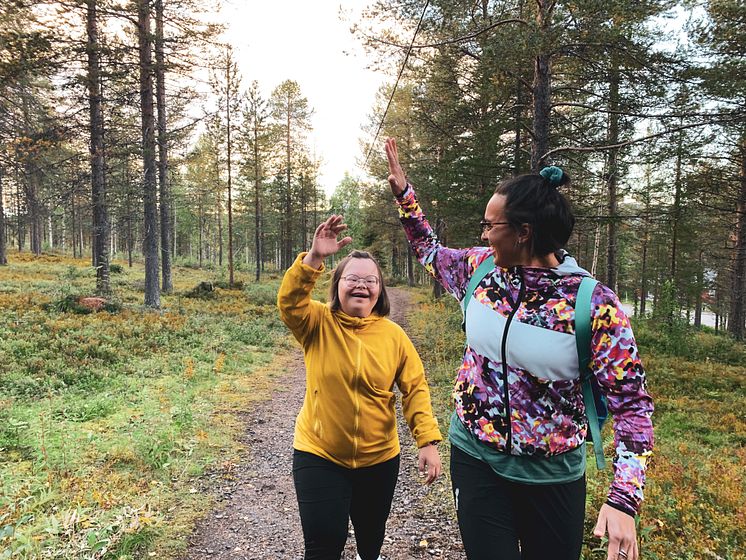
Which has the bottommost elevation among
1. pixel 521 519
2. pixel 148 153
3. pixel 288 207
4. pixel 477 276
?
pixel 521 519

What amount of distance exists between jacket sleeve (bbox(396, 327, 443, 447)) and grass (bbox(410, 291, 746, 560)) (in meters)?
1.84

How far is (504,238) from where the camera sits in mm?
1858

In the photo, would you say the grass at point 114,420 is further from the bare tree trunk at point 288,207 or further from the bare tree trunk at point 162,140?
the bare tree trunk at point 288,207

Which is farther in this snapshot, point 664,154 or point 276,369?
point 276,369

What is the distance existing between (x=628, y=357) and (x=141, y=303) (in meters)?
15.7

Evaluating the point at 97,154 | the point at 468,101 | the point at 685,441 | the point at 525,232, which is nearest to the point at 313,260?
the point at 525,232

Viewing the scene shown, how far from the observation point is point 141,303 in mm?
14531

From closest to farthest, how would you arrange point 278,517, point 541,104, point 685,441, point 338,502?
1. point 338,502
2. point 278,517
3. point 685,441
4. point 541,104

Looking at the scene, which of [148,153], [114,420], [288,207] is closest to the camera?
[114,420]

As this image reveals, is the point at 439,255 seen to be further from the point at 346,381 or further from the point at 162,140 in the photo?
the point at 162,140

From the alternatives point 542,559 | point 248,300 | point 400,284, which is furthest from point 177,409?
point 400,284

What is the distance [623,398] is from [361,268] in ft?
4.98

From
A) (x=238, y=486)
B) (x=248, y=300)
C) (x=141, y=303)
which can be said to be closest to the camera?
(x=238, y=486)

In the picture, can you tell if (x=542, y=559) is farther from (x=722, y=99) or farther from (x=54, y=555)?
(x=722, y=99)
